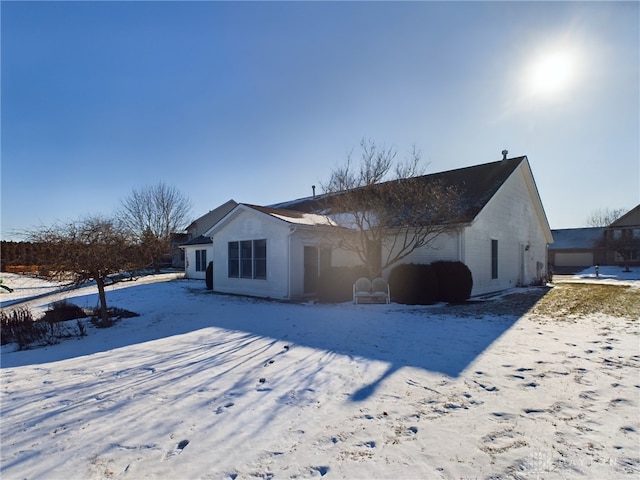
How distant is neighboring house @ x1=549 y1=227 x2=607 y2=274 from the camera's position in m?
40.7

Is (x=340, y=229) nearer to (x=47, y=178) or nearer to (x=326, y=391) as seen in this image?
(x=326, y=391)

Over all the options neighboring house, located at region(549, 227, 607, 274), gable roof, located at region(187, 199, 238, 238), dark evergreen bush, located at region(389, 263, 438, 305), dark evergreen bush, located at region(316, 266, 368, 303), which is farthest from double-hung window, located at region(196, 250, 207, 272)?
neighboring house, located at region(549, 227, 607, 274)

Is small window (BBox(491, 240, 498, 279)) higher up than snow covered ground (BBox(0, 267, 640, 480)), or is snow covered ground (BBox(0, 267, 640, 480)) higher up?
small window (BBox(491, 240, 498, 279))

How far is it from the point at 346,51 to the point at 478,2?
3.81 metres

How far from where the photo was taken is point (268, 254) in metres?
13.4

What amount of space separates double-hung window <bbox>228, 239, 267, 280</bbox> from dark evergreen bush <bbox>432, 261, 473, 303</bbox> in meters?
6.58

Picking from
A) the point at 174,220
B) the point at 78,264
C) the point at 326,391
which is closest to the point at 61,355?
the point at 78,264

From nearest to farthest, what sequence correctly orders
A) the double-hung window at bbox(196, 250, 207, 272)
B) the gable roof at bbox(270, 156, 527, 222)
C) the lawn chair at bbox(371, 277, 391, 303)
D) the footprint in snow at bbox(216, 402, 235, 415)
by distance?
the footprint in snow at bbox(216, 402, 235, 415) < the lawn chair at bbox(371, 277, 391, 303) < the gable roof at bbox(270, 156, 527, 222) < the double-hung window at bbox(196, 250, 207, 272)

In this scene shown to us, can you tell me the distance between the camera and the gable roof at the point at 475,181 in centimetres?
1361

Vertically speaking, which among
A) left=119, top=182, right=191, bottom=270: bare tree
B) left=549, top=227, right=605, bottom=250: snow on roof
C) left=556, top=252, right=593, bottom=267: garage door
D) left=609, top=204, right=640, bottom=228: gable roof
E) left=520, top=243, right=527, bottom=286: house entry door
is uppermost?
left=119, top=182, right=191, bottom=270: bare tree

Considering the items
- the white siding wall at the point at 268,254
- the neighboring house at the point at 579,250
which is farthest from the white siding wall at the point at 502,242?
the neighboring house at the point at 579,250

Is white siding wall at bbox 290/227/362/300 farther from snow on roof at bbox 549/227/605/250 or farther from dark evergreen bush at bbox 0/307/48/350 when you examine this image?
snow on roof at bbox 549/227/605/250

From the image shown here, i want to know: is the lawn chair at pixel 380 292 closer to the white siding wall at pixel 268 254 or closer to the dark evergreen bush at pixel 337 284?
the dark evergreen bush at pixel 337 284

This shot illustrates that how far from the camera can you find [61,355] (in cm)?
588
